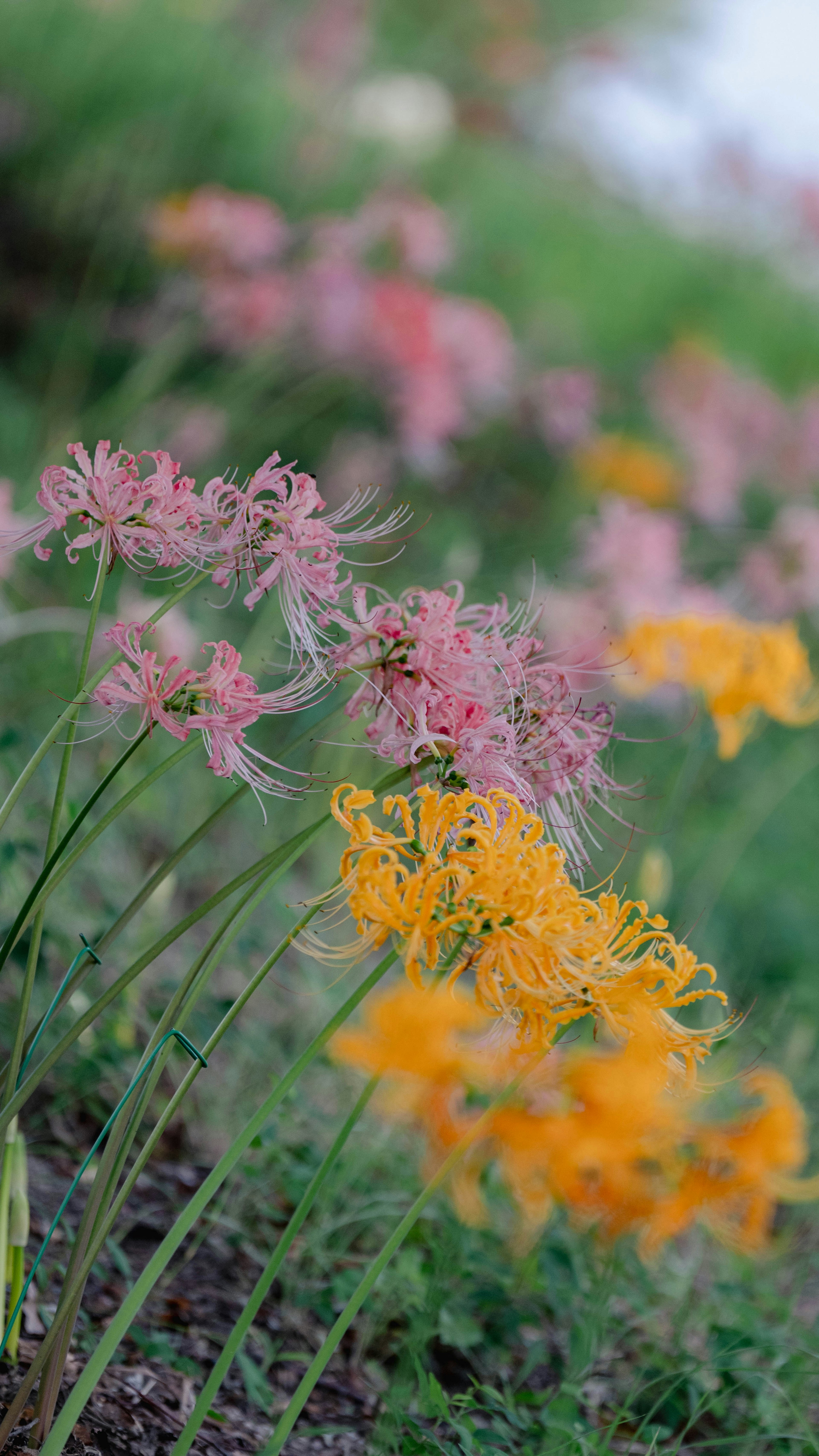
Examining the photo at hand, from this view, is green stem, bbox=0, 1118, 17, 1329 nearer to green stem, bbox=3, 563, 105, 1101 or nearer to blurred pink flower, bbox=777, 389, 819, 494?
green stem, bbox=3, 563, 105, 1101

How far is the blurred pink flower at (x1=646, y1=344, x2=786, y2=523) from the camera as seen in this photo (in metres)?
5.32

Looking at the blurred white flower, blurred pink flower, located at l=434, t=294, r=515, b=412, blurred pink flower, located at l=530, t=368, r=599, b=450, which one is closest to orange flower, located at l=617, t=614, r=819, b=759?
blurred pink flower, located at l=434, t=294, r=515, b=412

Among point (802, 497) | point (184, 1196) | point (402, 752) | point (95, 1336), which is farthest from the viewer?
point (802, 497)

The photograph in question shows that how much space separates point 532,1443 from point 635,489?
14.3 ft

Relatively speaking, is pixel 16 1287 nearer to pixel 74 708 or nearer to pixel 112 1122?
pixel 112 1122

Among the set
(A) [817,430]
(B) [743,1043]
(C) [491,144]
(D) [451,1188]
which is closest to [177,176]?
(A) [817,430]

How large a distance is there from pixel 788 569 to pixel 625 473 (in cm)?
178

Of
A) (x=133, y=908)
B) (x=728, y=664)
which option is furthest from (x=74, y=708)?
(x=728, y=664)

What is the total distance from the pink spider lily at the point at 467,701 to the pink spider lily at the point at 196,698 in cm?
8

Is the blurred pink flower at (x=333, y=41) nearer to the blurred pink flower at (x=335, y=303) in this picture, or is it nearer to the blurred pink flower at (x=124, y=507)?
the blurred pink flower at (x=335, y=303)

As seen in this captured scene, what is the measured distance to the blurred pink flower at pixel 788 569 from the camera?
349cm

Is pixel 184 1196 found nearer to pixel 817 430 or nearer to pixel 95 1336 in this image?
pixel 95 1336

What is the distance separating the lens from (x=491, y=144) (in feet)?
33.8

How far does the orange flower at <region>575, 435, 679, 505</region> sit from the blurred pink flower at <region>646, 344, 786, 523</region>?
148 mm
